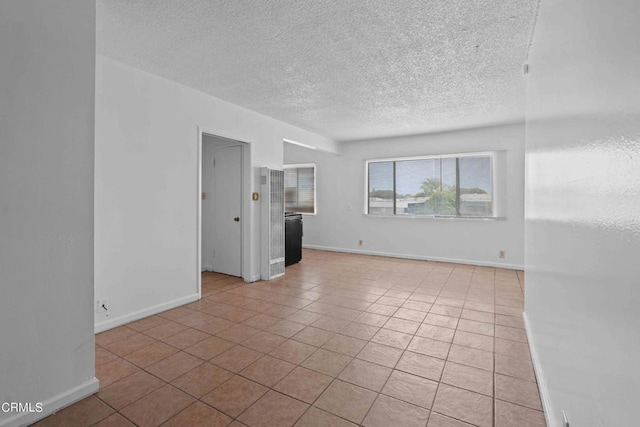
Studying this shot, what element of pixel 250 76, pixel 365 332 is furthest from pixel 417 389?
pixel 250 76

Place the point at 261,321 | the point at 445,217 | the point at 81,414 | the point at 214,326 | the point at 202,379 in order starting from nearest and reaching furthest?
the point at 81,414 → the point at 202,379 → the point at 214,326 → the point at 261,321 → the point at 445,217

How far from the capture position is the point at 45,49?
177 centimetres

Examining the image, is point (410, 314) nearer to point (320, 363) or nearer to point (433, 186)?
point (320, 363)

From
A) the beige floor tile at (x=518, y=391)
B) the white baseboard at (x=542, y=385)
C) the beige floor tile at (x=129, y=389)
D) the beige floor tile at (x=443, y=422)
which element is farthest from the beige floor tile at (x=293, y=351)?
the white baseboard at (x=542, y=385)

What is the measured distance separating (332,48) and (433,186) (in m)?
4.23

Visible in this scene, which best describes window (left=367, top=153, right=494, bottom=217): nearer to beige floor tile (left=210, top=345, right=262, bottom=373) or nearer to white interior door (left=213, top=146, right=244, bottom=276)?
white interior door (left=213, top=146, right=244, bottom=276)

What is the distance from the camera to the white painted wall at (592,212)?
715 millimetres

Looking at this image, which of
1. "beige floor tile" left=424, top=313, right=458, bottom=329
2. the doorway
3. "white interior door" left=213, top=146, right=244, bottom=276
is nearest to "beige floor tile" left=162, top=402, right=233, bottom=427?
"beige floor tile" left=424, top=313, right=458, bottom=329

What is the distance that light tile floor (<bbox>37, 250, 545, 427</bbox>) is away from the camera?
5.82 feet

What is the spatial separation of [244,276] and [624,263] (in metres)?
4.34

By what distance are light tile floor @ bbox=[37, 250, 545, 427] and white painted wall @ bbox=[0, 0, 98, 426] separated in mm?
282
